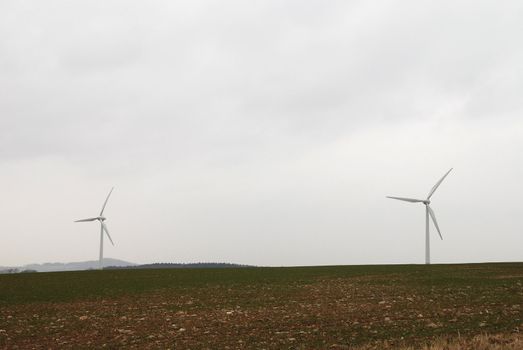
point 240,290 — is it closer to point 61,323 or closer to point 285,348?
point 61,323

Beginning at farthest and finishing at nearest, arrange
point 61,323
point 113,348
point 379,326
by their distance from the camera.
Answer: point 61,323 < point 379,326 < point 113,348

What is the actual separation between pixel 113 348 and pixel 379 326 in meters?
9.09

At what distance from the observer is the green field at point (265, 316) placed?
17953 millimetres

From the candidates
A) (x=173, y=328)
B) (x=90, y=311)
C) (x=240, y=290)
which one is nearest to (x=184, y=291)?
(x=240, y=290)

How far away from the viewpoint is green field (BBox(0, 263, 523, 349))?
58.9 feet

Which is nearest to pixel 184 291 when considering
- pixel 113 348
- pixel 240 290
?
pixel 240 290

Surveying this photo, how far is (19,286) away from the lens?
45.0 metres

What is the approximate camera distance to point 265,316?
2278 centimetres

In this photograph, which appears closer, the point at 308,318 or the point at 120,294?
the point at 308,318

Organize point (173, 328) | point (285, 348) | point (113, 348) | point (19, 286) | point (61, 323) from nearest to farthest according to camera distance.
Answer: point (285, 348) → point (113, 348) → point (173, 328) → point (61, 323) → point (19, 286)

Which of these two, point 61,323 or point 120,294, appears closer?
point 61,323

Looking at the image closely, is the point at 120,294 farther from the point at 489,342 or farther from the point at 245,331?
the point at 489,342

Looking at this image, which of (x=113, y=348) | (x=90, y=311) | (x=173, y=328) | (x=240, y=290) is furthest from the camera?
(x=240, y=290)

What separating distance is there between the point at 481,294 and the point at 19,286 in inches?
1405
